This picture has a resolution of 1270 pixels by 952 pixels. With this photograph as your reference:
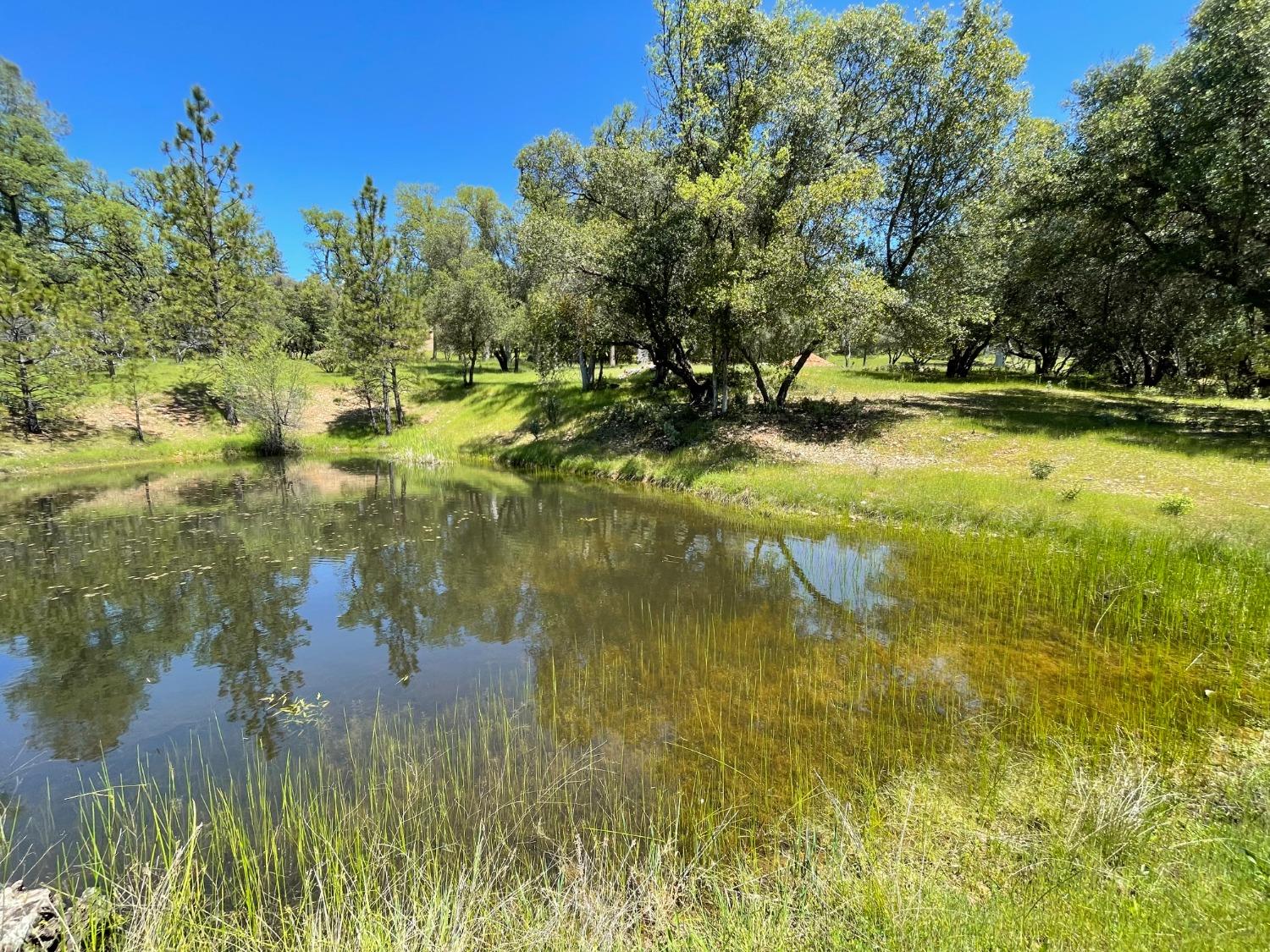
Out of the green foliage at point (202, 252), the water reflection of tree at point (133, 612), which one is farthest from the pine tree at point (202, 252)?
the water reflection of tree at point (133, 612)

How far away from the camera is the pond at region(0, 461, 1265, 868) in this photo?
6242 mm

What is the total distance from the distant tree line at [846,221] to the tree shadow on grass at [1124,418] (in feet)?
9.21

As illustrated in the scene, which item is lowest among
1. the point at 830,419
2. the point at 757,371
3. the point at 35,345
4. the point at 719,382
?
the point at 830,419

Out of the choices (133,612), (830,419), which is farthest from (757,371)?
(133,612)

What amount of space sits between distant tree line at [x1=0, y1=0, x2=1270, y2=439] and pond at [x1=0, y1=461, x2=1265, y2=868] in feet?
42.7

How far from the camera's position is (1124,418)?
20.4 meters

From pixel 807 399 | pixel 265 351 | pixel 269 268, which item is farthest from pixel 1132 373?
A: pixel 269 268

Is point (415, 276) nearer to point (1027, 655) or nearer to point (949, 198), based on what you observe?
point (949, 198)

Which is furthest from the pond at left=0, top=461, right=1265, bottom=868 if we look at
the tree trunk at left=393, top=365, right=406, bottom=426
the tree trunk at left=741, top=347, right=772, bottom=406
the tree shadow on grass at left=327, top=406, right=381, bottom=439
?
the tree trunk at left=393, top=365, right=406, bottom=426

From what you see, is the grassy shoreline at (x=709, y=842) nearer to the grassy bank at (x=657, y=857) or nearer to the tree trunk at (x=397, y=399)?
the grassy bank at (x=657, y=857)

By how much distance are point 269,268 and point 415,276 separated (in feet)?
113

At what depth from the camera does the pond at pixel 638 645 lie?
20.5 feet

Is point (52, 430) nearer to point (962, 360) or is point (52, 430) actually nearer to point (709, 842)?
point (709, 842)

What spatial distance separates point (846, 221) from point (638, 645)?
20.5 metres
